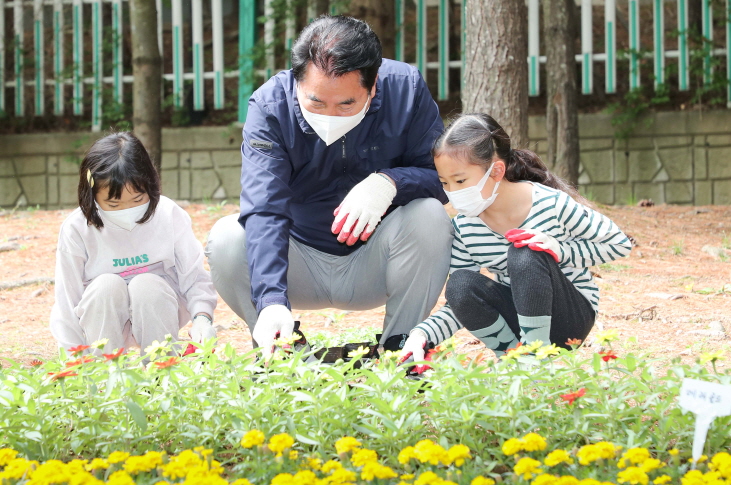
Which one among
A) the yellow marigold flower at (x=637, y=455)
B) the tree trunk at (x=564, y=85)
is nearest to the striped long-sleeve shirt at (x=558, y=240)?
the yellow marigold flower at (x=637, y=455)

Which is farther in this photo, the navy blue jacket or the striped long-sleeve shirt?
the navy blue jacket

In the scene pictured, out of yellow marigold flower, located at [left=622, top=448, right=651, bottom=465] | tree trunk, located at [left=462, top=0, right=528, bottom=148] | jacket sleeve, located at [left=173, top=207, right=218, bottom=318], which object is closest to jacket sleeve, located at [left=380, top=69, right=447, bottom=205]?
jacket sleeve, located at [left=173, top=207, right=218, bottom=318]

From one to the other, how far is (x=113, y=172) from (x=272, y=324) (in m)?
0.85

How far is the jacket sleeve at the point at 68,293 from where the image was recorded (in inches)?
114

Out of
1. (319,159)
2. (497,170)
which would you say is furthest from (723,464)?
(319,159)

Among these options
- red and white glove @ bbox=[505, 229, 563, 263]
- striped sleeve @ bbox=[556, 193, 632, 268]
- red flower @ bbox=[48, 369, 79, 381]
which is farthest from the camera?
striped sleeve @ bbox=[556, 193, 632, 268]

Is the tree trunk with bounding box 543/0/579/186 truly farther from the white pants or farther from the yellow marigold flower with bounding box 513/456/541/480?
the yellow marigold flower with bounding box 513/456/541/480

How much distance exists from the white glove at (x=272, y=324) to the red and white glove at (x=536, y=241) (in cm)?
72

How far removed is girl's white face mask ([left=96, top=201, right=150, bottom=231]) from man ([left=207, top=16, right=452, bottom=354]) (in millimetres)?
288

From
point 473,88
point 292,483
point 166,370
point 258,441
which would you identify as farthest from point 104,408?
point 473,88

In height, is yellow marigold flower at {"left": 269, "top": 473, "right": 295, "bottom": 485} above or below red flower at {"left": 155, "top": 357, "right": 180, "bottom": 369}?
below

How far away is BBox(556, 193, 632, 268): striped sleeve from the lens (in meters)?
2.64

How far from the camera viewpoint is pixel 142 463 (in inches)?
68.2

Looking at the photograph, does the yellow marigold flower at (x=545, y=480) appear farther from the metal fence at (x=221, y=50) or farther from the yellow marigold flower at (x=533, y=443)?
the metal fence at (x=221, y=50)
